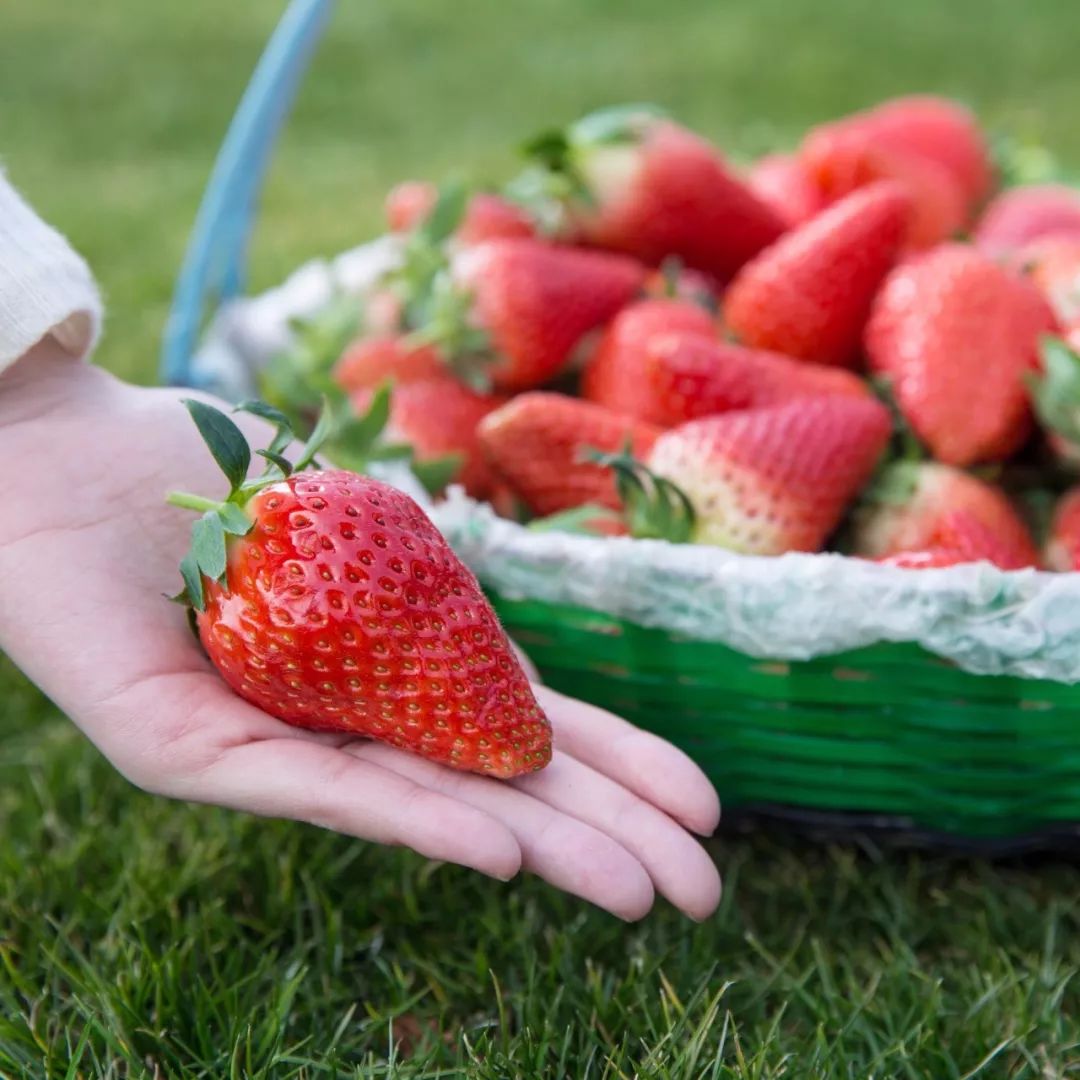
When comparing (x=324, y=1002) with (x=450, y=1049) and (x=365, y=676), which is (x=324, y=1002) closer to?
(x=450, y=1049)

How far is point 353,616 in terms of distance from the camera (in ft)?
2.58

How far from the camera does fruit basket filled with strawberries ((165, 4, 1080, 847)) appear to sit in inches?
37.6

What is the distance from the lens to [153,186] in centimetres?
373

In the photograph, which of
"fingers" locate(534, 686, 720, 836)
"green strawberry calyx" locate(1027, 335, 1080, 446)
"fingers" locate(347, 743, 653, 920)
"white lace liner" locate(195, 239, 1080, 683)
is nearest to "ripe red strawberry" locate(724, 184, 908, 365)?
"green strawberry calyx" locate(1027, 335, 1080, 446)

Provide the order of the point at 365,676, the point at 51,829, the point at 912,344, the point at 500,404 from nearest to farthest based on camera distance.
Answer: the point at 365,676, the point at 51,829, the point at 912,344, the point at 500,404

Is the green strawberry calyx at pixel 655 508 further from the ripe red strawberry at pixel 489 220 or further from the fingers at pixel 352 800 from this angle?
the ripe red strawberry at pixel 489 220

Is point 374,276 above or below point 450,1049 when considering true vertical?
above

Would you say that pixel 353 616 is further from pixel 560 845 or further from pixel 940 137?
pixel 940 137

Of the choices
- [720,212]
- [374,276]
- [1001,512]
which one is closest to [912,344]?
[1001,512]

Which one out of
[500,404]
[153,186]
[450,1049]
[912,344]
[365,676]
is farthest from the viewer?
[153,186]

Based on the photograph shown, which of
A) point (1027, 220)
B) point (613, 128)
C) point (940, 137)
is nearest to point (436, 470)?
point (613, 128)

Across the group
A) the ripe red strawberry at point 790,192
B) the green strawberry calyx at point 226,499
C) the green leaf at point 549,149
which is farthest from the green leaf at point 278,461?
the ripe red strawberry at point 790,192

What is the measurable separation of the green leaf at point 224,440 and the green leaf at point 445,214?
0.76 metres

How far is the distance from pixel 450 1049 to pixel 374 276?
93 centimetres
